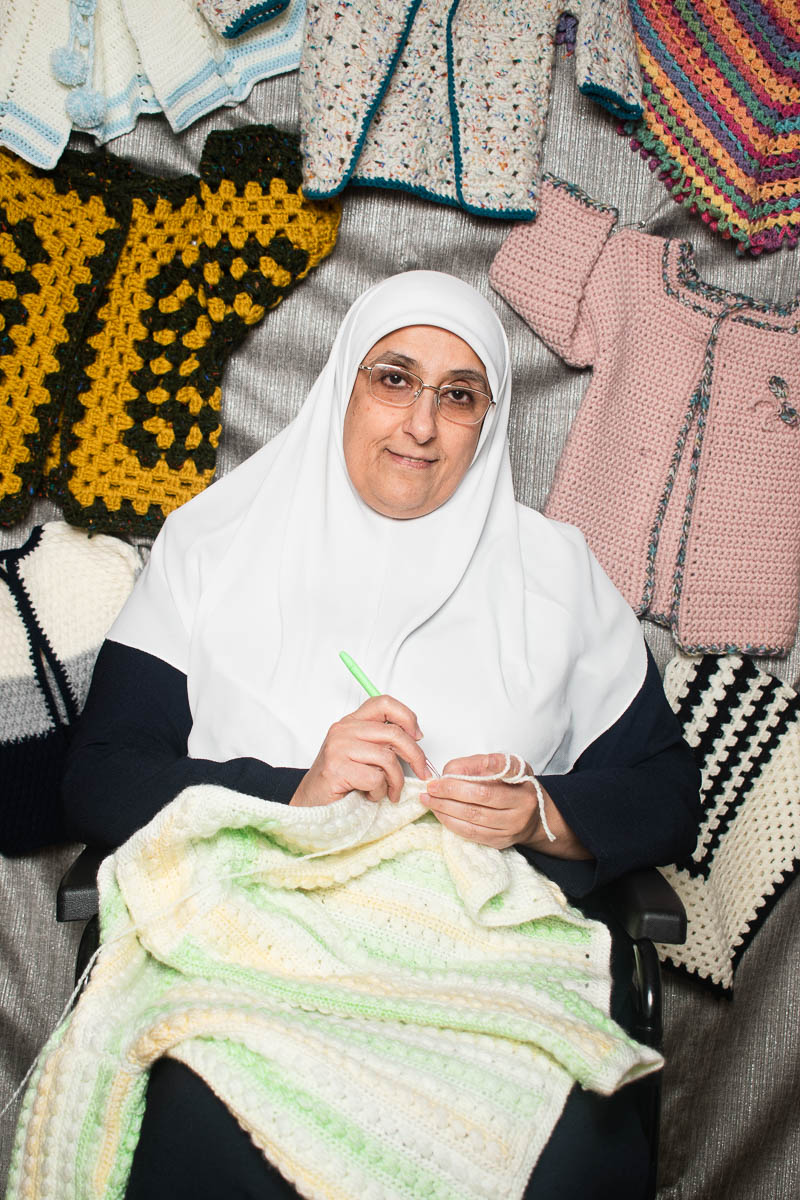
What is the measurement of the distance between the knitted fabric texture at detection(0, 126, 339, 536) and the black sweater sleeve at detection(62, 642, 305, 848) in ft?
1.06

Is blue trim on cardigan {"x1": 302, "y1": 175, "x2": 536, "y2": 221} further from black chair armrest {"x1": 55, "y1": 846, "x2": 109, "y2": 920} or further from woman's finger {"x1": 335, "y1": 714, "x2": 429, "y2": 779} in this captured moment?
black chair armrest {"x1": 55, "y1": 846, "x2": 109, "y2": 920}

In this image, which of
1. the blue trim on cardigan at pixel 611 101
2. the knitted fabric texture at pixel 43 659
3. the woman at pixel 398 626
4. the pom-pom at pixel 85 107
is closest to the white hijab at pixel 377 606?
A: the woman at pixel 398 626

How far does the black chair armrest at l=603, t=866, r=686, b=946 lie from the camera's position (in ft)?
3.76

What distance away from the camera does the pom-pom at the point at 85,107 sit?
1484mm

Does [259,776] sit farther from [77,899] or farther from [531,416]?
[531,416]

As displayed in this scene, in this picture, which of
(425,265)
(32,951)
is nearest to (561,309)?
(425,265)

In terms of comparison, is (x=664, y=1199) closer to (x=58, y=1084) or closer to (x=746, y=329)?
(x=58, y=1084)

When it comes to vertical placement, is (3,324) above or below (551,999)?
above

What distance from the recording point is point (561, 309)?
159 centimetres

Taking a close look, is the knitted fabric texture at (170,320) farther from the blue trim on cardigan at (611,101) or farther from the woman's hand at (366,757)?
the woman's hand at (366,757)

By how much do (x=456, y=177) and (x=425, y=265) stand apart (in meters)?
0.14

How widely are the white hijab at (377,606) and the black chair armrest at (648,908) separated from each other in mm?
221

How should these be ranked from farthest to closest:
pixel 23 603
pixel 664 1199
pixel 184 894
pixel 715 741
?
pixel 664 1199 → pixel 715 741 → pixel 23 603 → pixel 184 894

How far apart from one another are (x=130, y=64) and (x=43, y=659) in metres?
0.91
